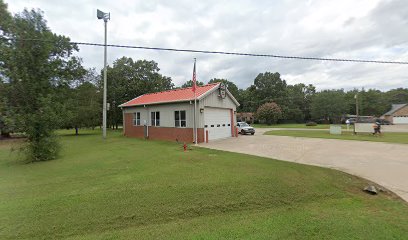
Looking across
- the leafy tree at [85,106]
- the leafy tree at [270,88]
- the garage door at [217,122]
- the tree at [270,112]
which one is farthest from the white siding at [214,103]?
the leafy tree at [270,88]

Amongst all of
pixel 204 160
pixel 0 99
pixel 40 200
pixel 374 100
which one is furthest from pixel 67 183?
pixel 374 100

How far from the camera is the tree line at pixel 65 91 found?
29.6 ft

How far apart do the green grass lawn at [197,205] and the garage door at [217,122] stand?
878 centimetres

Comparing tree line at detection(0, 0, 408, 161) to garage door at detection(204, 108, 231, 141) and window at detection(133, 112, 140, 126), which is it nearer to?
window at detection(133, 112, 140, 126)

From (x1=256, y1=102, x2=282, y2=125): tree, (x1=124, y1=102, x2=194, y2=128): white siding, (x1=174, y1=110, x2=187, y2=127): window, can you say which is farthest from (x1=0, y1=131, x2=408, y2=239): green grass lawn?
(x1=256, y1=102, x2=282, y2=125): tree

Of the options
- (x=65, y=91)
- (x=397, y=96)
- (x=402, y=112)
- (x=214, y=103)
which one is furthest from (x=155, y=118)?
(x=397, y=96)

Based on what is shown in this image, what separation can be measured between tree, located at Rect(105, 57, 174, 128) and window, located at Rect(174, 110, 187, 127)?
18326mm

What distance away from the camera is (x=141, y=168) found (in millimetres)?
7207

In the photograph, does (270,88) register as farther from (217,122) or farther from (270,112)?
(217,122)

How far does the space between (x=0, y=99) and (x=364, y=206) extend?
43.5 ft

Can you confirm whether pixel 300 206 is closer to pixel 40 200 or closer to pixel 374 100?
pixel 40 200

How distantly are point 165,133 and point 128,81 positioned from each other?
19011mm

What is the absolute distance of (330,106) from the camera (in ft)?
155

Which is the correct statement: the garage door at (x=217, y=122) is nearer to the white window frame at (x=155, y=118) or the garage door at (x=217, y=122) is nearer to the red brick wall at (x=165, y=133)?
the red brick wall at (x=165, y=133)
